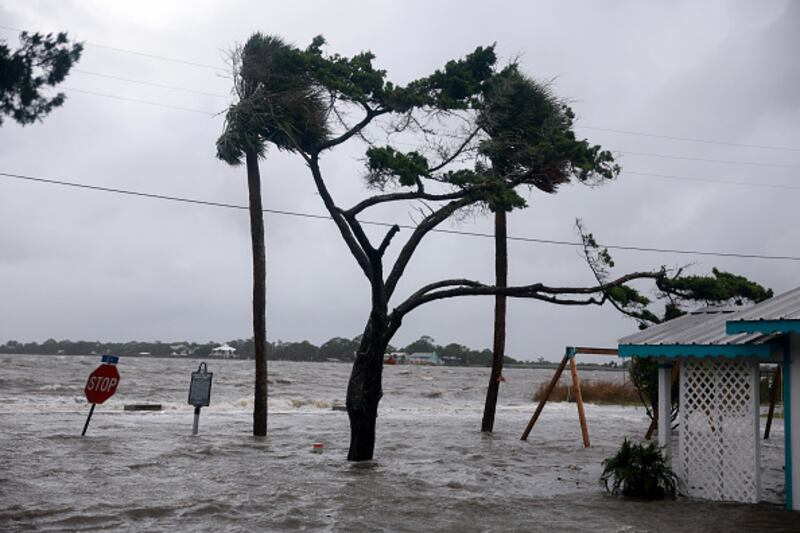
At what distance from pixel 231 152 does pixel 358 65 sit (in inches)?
190

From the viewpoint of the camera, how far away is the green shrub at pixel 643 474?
11.6 metres

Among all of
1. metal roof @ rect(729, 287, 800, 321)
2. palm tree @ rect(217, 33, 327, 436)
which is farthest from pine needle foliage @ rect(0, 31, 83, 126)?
metal roof @ rect(729, 287, 800, 321)

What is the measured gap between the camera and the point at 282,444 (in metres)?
19.5

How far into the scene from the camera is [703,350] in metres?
10.8

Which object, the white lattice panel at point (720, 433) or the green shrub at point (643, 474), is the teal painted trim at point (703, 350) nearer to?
the white lattice panel at point (720, 433)

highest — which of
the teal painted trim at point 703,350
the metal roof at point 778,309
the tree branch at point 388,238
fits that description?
the tree branch at point 388,238

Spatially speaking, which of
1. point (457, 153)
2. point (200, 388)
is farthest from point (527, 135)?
point (200, 388)

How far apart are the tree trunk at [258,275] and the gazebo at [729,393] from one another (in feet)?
35.0

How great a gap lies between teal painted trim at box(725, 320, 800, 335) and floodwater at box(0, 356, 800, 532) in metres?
2.26

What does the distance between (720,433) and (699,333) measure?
4.68 feet

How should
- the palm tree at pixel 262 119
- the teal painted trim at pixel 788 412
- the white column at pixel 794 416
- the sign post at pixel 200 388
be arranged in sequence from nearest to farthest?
1. the white column at pixel 794 416
2. the teal painted trim at pixel 788 412
3. the palm tree at pixel 262 119
4. the sign post at pixel 200 388

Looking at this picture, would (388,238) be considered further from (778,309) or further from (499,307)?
(499,307)

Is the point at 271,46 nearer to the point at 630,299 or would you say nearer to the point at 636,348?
the point at 630,299

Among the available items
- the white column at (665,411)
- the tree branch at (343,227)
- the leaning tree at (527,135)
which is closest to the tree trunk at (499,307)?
the leaning tree at (527,135)
